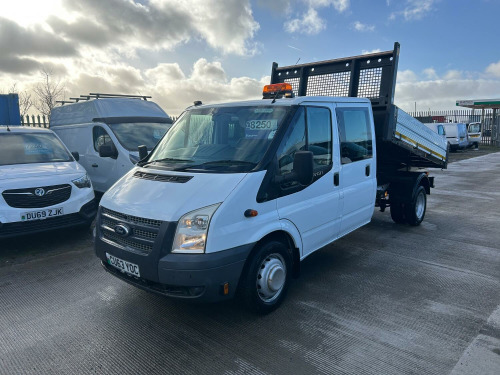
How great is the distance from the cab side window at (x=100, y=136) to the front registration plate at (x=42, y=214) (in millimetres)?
2708

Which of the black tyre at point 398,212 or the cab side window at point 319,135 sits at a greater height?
the cab side window at point 319,135

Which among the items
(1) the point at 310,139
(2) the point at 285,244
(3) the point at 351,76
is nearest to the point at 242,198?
(2) the point at 285,244

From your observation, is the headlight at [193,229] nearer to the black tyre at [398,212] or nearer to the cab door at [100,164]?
the black tyre at [398,212]

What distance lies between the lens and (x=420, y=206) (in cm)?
677

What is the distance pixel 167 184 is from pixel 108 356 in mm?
1492

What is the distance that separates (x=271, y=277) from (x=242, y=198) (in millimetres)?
841

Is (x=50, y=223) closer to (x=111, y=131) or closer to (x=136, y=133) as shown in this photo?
(x=111, y=131)

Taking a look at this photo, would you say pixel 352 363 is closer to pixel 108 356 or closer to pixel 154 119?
pixel 108 356

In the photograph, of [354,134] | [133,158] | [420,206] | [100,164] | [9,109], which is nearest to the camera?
[354,134]

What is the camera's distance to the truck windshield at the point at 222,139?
3512 millimetres

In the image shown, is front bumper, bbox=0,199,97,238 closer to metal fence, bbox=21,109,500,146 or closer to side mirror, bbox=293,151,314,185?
side mirror, bbox=293,151,314,185

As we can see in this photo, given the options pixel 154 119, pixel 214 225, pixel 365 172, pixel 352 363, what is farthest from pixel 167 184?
pixel 154 119

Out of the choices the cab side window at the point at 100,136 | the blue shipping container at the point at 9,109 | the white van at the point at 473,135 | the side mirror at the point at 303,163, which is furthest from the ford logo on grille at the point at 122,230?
the white van at the point at 473,135

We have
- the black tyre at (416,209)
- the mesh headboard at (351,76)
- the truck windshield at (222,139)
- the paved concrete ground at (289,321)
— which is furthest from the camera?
the black tyre at (416,209)
